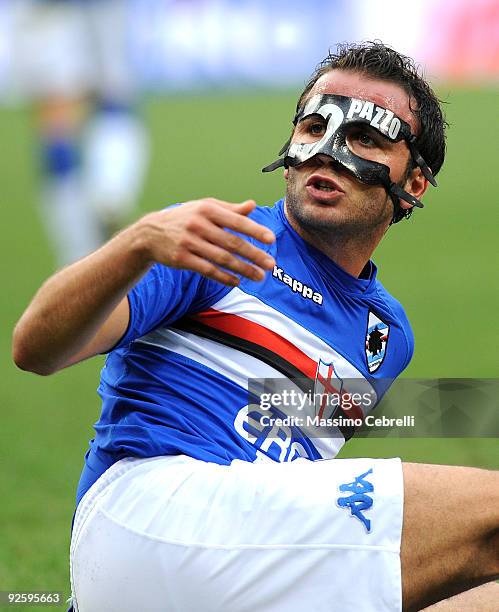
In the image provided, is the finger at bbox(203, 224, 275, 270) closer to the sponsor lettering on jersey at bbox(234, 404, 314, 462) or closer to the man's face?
the sponsor lettering on jersey at bbox(234, 404, 314, 462)

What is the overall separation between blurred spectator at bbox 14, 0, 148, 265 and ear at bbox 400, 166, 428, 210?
699 centimetres

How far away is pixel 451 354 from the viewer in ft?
27.2

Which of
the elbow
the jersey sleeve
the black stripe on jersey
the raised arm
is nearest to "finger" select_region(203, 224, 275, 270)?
the raised arm

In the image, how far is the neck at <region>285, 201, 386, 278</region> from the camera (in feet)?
11.4

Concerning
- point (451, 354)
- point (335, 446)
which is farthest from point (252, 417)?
point (451, 354)

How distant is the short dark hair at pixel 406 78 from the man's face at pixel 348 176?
0.11 ft

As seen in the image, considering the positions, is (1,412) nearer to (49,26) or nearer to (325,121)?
(325,121)

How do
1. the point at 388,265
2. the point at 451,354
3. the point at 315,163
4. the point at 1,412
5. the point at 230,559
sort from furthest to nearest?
the point at 388,265, the point at 451,354, the point at 1,412, the point at 315,163, the point at 230,559

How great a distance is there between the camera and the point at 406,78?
→ 12.0ft

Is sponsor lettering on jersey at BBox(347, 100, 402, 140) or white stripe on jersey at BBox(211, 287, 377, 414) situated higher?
sponsor lettering on jersey at BBox(347, 100, 402, 140)

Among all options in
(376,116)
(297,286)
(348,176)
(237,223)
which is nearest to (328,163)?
(348,176)

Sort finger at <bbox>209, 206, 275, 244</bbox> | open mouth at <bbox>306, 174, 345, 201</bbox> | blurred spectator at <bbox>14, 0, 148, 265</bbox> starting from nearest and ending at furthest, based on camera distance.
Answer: finger at <bbox>209, 206, 275, 244</bbox> < open mouth at <bbox>306, 174, 345, 201</bbox> < blurred spectator at <bbox>14, 0, 148, 265</bbox>

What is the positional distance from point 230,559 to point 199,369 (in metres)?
0.53

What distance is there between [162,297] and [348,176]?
2.68ft
